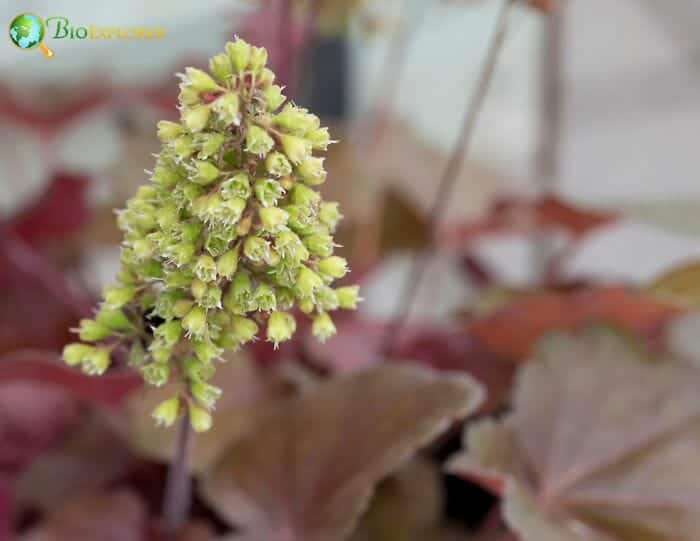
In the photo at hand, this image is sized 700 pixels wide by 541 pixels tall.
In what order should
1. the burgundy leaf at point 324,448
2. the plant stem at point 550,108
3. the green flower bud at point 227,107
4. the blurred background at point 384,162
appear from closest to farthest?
1. the green flower bud at point 227,107
2. the burgundy leaf at point 324,448
3. the blurred background at point 384,162
4. the plant stem at point 550,108

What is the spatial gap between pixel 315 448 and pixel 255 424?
4 centimetres

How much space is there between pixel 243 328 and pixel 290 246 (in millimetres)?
24

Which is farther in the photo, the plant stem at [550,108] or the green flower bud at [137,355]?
the plant stem at [550,108]

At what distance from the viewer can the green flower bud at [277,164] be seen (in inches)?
6.3

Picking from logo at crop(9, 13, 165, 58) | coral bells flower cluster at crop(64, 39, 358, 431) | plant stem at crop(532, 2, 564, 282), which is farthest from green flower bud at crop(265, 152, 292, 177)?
plant stem at crop(532, 2, 564, 282)

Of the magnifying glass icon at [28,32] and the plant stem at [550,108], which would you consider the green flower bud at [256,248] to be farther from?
the plant stem at [550,108]

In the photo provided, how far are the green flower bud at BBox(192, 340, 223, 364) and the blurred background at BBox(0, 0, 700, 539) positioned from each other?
0.41 ft

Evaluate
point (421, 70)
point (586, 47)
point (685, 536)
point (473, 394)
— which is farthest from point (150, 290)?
point (586, 47)

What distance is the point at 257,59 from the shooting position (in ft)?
0.53

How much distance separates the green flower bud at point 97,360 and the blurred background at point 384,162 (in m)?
0.11

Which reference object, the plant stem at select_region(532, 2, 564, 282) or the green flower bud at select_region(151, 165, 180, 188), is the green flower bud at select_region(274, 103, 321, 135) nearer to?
the green flower bud at select_region(151, 165, 180, 188)

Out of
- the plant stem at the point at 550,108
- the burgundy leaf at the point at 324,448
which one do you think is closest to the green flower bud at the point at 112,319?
the burgundy leaf at the point at 324,448

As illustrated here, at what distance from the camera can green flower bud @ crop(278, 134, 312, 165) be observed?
0.53ft

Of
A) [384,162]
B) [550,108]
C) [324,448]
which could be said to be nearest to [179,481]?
[324,448]
